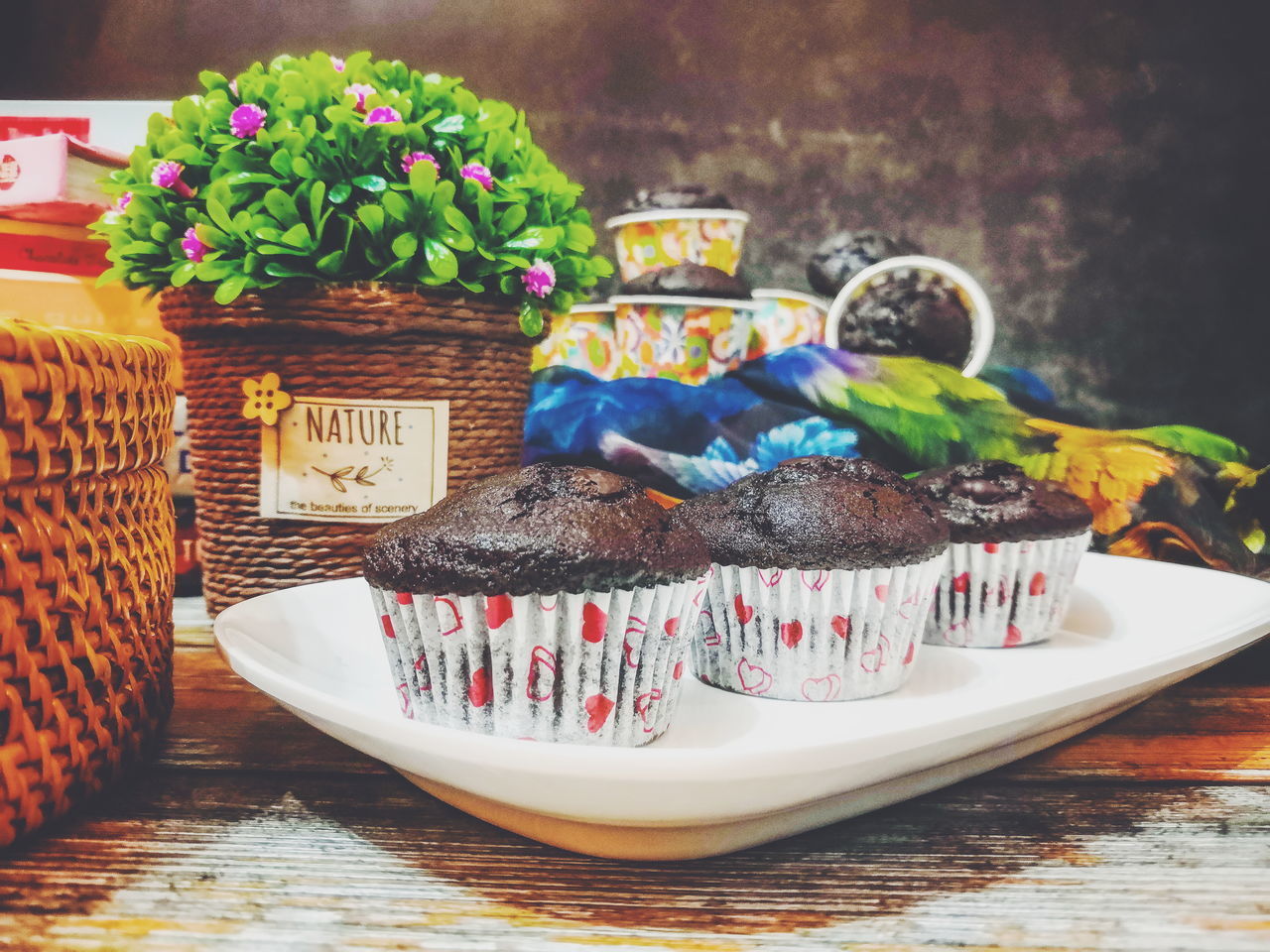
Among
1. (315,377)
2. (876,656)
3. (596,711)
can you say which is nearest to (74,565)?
(596,711)

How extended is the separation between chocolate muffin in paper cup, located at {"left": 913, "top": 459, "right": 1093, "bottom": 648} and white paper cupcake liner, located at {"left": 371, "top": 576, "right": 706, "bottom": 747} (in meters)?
0.49

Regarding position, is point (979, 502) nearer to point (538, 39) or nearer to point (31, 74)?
point (538, 39)

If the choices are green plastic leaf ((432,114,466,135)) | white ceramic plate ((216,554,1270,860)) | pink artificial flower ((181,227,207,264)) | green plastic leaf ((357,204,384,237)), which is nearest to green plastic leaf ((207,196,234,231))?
pink artificial flower ((181,227,207,264))

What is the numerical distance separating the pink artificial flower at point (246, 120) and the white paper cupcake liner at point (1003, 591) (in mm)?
992

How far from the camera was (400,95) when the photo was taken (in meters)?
1.11

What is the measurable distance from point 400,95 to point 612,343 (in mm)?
618

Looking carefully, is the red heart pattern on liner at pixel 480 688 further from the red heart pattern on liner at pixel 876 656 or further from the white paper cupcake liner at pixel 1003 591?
the white paper cupcake liner at pixel 1003 591

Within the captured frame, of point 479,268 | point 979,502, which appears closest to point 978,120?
point 979,502

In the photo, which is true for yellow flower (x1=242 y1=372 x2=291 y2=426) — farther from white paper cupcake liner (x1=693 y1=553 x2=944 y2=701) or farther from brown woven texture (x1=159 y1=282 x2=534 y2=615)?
white paper cupcake liner (x1=693 y1=553 x2=944 y2=701)

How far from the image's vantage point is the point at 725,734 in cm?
83

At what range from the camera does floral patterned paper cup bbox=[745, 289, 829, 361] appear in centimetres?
163

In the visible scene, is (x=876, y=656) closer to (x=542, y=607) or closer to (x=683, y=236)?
(x=542, y=607)

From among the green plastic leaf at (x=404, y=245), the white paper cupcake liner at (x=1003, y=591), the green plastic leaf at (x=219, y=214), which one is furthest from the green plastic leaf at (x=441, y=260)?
the white paper cupcake liner at (x=1003, y=591)

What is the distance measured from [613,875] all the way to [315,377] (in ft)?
2.45
